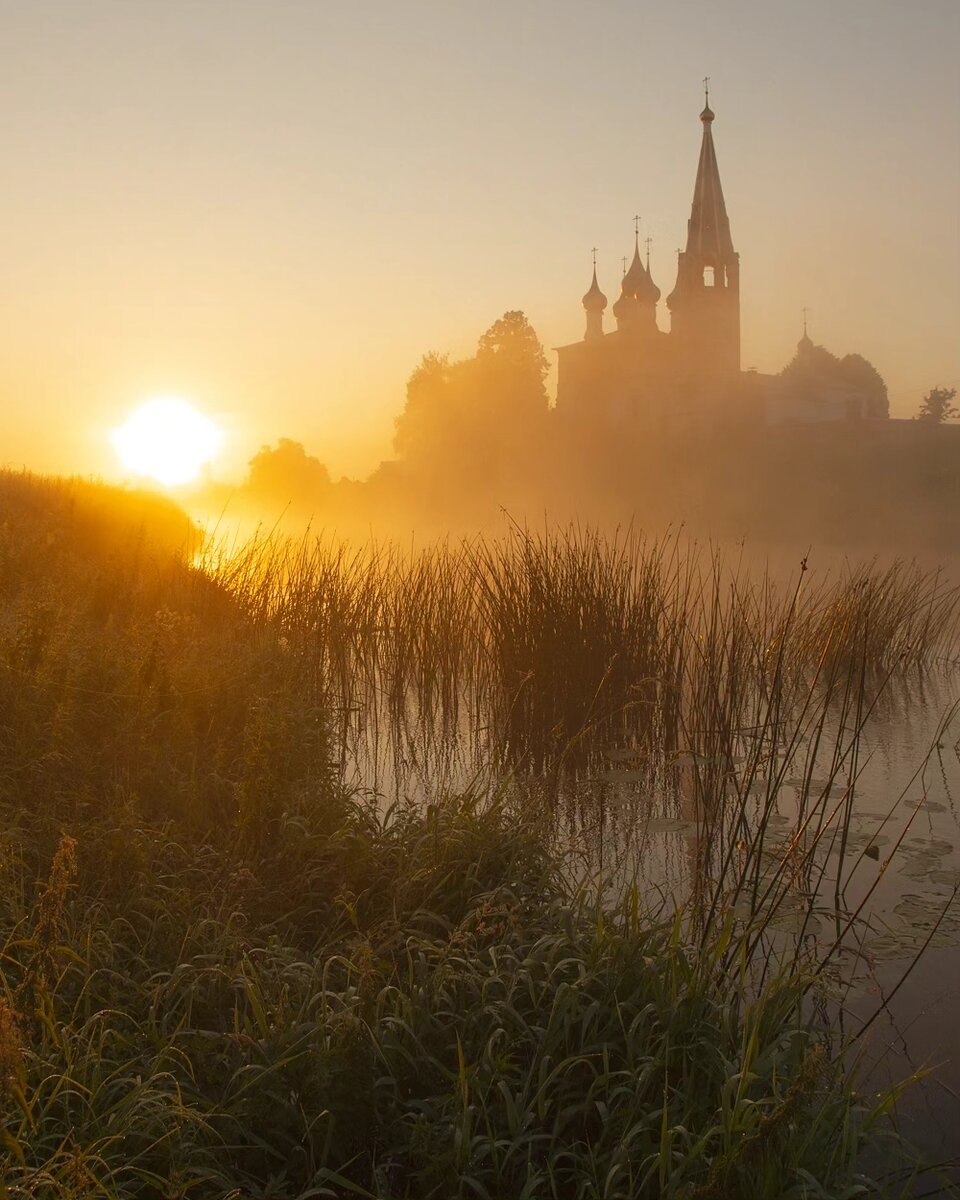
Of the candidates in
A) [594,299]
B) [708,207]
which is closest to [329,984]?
[708,207]

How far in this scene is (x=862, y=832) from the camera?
3459 millimetres

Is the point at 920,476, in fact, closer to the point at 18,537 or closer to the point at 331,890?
the point at 18,537

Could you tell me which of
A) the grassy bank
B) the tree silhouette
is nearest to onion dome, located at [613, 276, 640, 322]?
the tree silhouette

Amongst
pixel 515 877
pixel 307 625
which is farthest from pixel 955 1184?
pixel 307 625

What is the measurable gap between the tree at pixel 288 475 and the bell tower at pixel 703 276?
13.3 metres

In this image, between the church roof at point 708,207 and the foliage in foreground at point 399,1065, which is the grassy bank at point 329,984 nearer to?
the foliage in foreground at point 399,1065

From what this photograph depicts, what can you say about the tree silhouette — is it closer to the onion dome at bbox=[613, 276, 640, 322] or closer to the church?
the church

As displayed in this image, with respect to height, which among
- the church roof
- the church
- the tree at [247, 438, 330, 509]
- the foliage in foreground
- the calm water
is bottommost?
the calm water

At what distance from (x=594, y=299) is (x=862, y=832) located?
37.2m

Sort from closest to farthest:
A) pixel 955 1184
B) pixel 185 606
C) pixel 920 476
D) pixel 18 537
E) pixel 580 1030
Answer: pixel 955 1184 < pixel 580 1030 < pixel 185 606 < pixel 18 537 < pixel 920 476

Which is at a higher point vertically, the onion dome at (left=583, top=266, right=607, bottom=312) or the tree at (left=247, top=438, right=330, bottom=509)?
the onion dome at (left=583, top=266, right=607, bottom=312)

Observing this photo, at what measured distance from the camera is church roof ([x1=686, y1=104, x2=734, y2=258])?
110 ft

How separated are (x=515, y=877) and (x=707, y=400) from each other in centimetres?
2844

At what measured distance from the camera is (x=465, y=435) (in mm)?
29141
